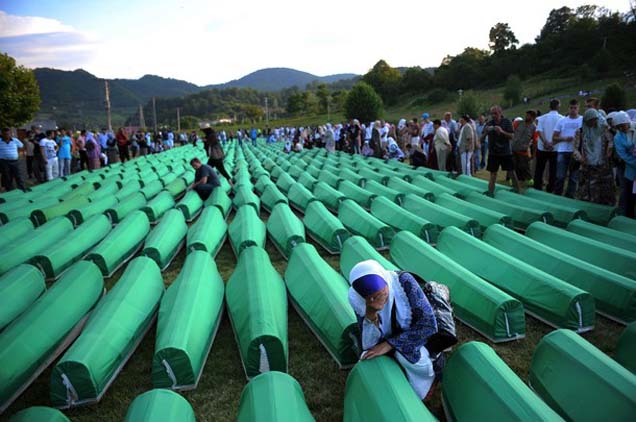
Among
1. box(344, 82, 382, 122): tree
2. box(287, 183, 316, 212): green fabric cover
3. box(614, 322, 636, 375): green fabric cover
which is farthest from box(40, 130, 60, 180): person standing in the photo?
box(344, 82, 382, 122): tree

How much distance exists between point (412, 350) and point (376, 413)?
58 centimetres

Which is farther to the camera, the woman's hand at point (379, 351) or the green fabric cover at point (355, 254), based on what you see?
the green fabric cover at point (355, 254)

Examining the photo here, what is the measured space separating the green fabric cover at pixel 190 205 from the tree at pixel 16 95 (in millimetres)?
32724

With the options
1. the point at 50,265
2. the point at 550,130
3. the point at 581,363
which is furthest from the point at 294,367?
the point at 550,130

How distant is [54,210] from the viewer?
8766 millimetres

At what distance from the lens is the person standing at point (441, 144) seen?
11727mm

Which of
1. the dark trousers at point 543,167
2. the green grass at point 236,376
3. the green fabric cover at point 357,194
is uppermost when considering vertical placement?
the dark trousers at point 543,167

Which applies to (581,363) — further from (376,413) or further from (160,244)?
(160,244)

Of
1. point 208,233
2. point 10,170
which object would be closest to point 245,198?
point 208,233

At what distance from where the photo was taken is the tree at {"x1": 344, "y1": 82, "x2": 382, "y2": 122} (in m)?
56.2

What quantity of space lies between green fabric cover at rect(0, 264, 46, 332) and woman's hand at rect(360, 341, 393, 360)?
150 inches

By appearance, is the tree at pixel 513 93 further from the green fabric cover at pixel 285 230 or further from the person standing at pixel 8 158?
the person standing at pixel 8 158

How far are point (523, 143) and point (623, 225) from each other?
13.0ft

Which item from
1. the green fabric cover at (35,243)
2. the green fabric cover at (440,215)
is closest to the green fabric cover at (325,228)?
the green fabric cover at (440,215)
